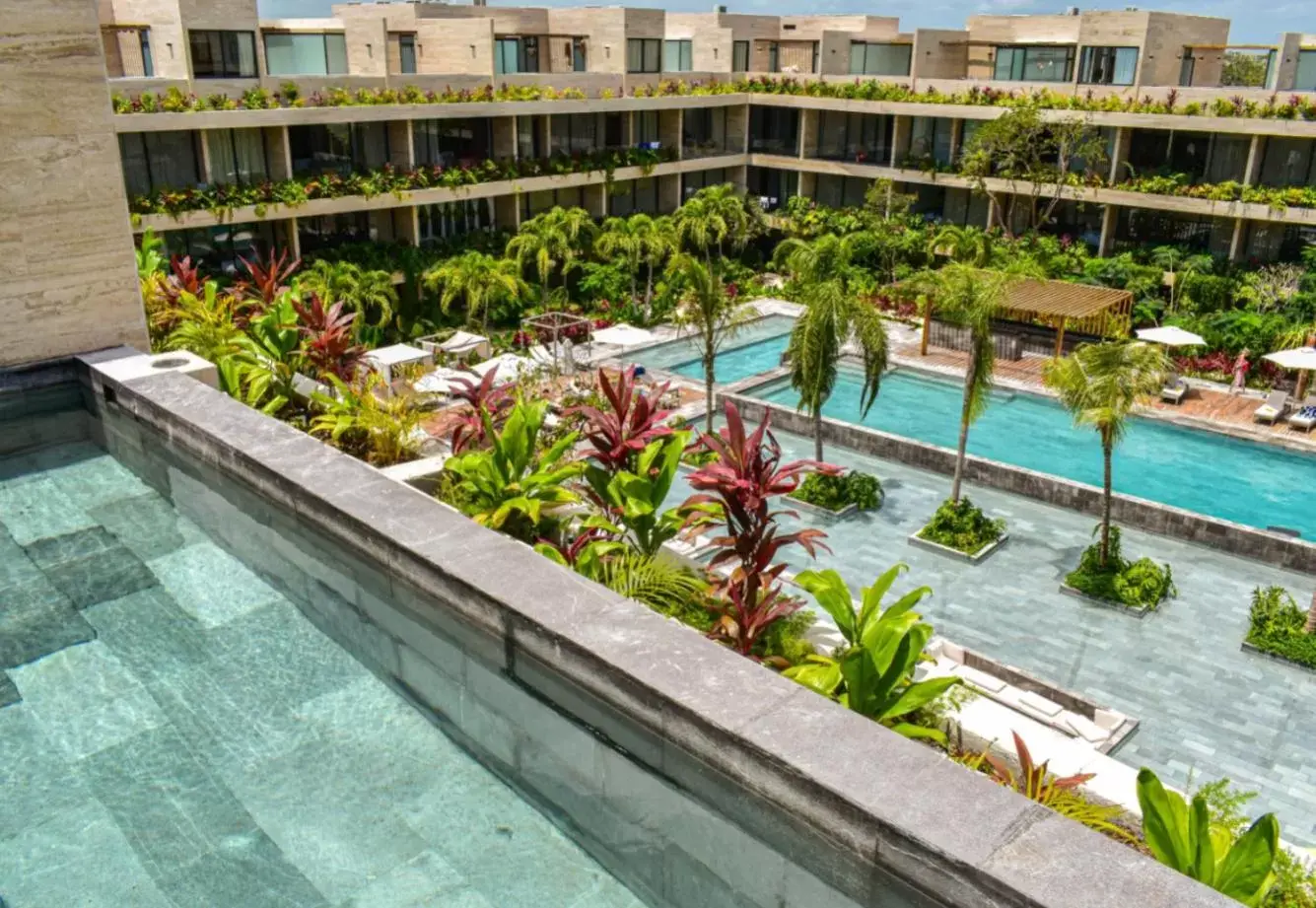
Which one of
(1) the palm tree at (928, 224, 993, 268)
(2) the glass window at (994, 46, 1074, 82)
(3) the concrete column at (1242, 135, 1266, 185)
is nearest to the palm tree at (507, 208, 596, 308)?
(1) the palm tree at (928, 224, 993, 268)

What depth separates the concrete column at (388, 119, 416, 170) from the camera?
38.5 meters

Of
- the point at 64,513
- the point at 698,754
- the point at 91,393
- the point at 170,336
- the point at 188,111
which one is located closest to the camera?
the point at 698,754

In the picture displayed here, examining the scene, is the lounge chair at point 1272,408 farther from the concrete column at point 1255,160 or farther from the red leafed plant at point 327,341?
the red leafed plant at point 327,341

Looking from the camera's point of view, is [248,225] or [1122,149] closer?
[248,225]

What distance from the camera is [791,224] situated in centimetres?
4775

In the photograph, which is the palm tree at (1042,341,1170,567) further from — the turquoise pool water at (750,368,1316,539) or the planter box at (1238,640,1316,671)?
the turquoise pool water at (750,368,1316,539)

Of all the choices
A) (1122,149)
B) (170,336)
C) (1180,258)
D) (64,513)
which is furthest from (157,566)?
(1122,149)

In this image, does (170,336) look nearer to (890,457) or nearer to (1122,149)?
(890,457)

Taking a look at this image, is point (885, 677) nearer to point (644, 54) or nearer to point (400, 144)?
point (400, 144)

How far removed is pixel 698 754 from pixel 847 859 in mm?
761

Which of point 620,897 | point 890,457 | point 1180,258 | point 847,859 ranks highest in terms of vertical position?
point 847,859

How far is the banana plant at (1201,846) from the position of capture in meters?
4.77

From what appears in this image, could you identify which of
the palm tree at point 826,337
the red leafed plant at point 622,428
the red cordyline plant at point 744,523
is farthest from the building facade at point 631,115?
the red cordyline plant at point 744,523

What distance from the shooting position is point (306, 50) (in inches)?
1713
